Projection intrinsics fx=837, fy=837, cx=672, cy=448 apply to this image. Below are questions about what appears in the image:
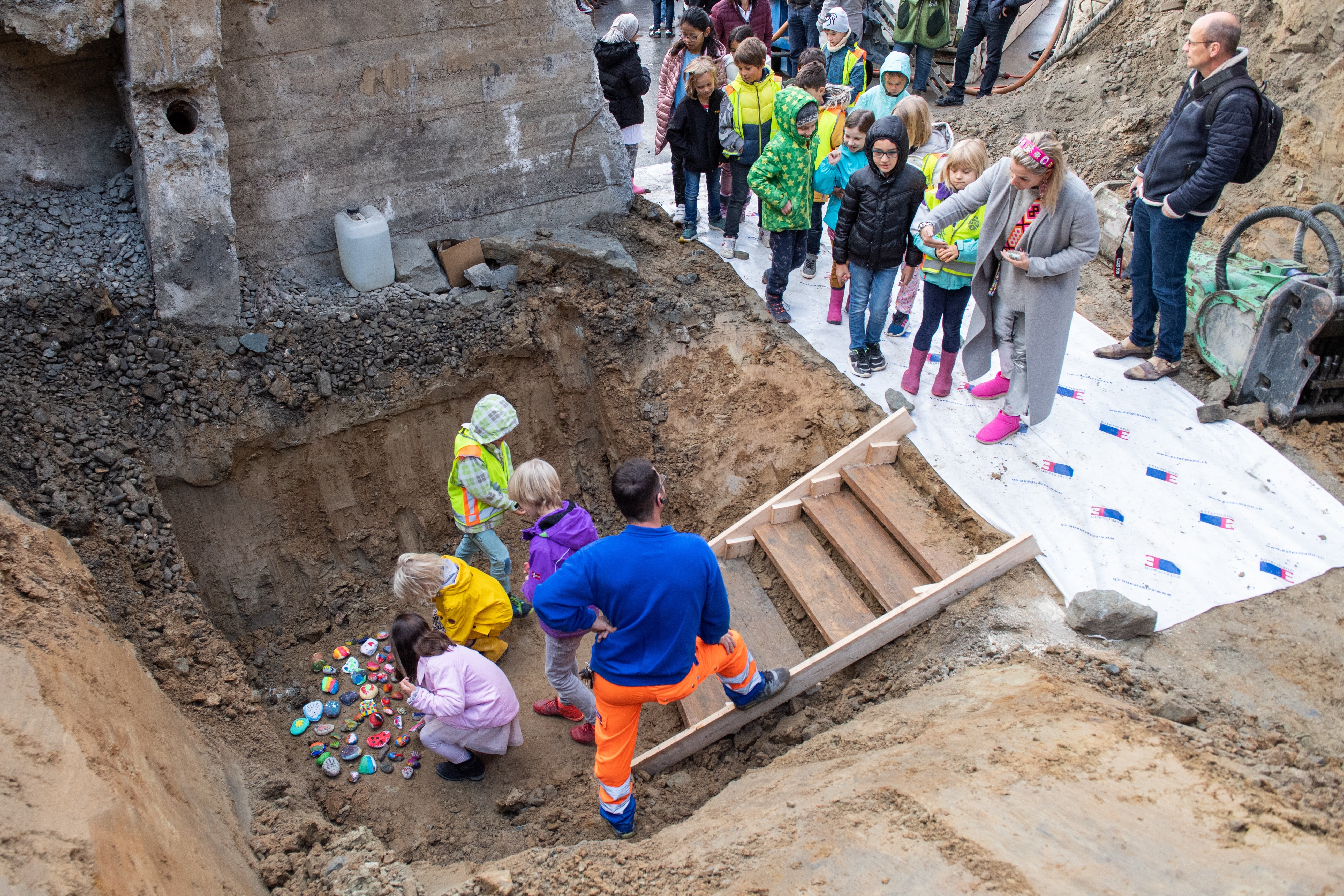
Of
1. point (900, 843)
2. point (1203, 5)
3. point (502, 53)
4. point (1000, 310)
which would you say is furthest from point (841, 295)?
point (1203, 5)

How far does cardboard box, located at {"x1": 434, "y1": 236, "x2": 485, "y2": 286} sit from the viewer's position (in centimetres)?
698

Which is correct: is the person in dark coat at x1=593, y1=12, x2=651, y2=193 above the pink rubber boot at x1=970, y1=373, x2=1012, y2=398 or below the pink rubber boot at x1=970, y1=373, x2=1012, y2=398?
above

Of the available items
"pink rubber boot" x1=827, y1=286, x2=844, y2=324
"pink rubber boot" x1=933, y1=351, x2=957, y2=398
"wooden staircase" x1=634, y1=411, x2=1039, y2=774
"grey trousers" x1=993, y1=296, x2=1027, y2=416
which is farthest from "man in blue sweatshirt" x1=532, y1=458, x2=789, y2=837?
"pink rubber boot" x1=827, y1=286, x2=844, y2=324

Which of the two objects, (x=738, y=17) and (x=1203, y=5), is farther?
(x=738, y=17)

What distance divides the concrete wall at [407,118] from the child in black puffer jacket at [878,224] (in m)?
2.79

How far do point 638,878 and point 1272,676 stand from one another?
126 inches

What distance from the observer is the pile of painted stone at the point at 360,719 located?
202 inches

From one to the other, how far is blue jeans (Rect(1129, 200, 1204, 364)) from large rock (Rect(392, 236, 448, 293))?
523cm

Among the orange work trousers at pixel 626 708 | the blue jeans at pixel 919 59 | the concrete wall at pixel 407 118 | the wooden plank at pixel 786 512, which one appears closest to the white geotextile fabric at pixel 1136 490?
the wooden plank at pixel 786 512

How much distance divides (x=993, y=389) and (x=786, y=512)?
173cm

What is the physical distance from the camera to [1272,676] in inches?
161

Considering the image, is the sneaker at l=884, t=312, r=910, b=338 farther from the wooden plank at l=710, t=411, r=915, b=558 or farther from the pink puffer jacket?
the pink puffer jacket

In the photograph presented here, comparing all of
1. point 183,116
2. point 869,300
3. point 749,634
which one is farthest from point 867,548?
point 183,116

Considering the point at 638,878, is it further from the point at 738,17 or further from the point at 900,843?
the point at 738,17
